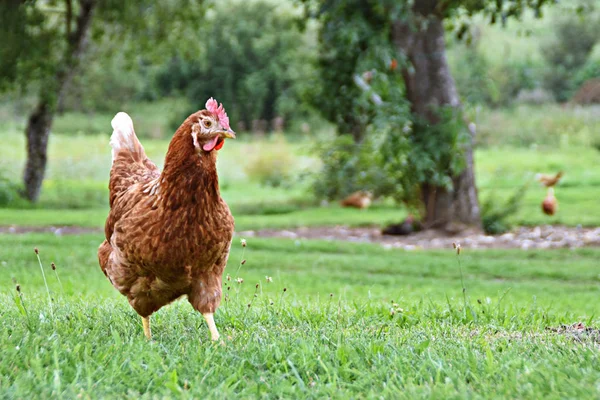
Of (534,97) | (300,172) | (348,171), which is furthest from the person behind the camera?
(534,97)

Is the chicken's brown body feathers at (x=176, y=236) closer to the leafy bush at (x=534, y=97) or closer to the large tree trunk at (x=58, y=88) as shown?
the large tree trunk at (x=58, y=88)

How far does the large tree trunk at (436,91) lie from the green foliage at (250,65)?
68.4 feet

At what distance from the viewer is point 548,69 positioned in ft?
120

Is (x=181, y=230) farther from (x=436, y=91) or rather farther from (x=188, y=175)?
(x=436, y=91)

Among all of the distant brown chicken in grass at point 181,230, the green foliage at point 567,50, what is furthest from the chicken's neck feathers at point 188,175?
the green foliage at point 567,50

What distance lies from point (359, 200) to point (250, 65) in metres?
18.9

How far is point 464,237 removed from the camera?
12781 mm

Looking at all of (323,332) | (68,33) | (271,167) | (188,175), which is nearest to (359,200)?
(271,167)

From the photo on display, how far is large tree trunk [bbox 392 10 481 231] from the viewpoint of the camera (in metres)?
13.0

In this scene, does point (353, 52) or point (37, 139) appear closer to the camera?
point (353, 52)

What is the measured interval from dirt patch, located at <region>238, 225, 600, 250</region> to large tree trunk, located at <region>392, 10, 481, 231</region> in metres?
0.40

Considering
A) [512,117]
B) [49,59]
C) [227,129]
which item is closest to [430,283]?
[227,129]

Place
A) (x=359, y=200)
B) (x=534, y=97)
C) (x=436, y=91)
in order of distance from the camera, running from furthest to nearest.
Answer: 1. (x=534, y=97)
2. (x=359, y=200)
3. (x=436, y=91)

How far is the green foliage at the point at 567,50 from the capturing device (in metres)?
36.3
